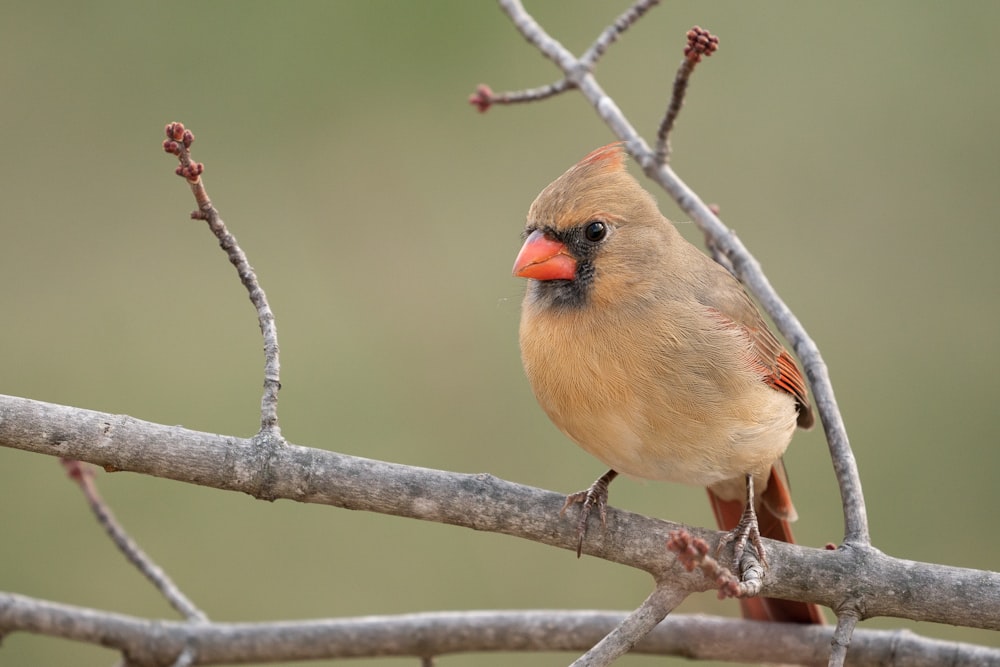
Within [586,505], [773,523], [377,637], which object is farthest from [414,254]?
[586,505]

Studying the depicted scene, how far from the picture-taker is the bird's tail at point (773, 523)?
2.88m

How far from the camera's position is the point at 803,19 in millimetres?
5684

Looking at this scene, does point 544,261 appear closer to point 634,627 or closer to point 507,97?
point 507,97

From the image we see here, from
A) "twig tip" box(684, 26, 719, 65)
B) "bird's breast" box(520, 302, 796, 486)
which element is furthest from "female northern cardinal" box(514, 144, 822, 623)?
"twig tip" box(684, 26, 719, 65)

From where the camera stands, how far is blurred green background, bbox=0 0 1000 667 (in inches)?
178

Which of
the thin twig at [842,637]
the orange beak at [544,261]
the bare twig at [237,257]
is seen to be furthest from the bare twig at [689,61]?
the thin twig at [842,637]

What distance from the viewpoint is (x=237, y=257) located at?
2291 mm

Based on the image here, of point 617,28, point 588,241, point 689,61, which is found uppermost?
point 617,28

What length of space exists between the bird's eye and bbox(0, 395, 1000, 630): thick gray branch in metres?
0.64

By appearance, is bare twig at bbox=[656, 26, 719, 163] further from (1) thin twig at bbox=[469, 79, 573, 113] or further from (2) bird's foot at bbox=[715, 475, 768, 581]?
(2) bird's foot at bbox=[715, 475, 768, 581]

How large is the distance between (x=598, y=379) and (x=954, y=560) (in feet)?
8.22

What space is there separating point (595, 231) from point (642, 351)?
0.33 meters

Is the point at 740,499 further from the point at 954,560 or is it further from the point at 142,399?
the point at 142,399

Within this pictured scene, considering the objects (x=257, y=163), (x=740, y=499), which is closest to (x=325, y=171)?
(x=257, y=163)
